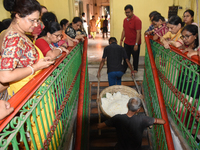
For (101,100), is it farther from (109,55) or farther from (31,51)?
(31,51)

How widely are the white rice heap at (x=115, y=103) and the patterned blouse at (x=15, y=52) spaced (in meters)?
2.33

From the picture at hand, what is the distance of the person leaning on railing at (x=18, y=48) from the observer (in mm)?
1164

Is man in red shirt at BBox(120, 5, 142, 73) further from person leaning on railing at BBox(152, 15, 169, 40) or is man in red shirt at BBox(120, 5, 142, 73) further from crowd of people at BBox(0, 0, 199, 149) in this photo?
person leaning on railing at BBox(152, 15, 169, 40)

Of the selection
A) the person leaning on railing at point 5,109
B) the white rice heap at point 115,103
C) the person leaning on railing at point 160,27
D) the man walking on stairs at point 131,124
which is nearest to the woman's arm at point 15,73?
the person leaning on railing at point 5,109

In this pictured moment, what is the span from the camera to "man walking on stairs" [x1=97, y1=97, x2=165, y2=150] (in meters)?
2.15

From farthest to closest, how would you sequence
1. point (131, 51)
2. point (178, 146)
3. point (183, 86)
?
point (131, 51), point (178, 146), point (183, 86)

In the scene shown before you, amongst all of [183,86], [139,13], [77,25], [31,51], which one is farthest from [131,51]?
[31,51]

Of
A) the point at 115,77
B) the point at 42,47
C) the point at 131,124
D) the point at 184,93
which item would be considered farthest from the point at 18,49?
the point at 115,77

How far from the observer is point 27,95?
107cm

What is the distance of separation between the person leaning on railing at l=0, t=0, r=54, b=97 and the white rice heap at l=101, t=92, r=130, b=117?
7.35ft

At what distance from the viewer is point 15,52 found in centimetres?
121

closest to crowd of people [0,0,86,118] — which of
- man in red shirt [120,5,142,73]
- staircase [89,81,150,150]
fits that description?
staircase [89,81,150,150]

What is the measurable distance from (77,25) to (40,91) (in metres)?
3.04

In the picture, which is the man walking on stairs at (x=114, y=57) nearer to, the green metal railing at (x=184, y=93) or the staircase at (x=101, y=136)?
the green metal railing at (x=184, y=93)
